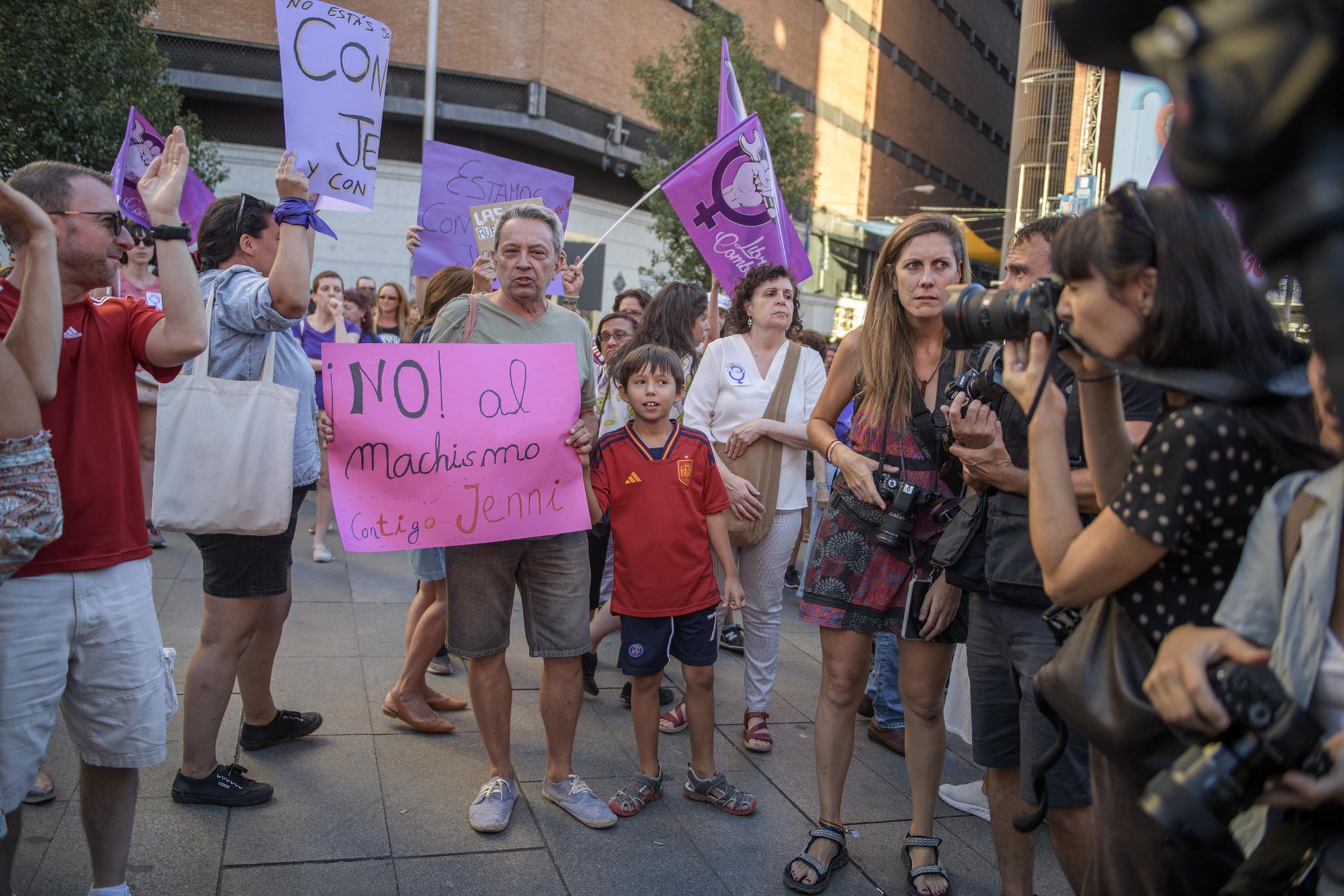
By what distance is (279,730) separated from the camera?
12.9ft

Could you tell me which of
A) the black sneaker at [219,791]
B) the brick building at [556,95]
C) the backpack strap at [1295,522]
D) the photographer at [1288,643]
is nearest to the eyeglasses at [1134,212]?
the photographer at [1288,643]

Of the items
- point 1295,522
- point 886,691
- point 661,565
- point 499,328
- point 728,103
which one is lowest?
point 886,691

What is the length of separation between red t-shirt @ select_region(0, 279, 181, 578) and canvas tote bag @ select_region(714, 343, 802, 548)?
96.9 inches

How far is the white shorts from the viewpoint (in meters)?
2.37

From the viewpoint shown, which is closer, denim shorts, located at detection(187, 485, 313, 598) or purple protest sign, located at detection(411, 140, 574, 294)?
denim shorts, located at detection(187, 485, 313, 598)

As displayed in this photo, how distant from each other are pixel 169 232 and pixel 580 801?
2.30 metres

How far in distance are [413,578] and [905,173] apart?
118 ft

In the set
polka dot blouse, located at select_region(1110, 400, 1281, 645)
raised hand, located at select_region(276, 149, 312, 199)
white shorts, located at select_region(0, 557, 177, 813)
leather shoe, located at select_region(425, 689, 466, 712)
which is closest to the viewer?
polka dot blouse, located at select_region(1110, 400, 1281, 645)

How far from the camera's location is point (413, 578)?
22.6 feet

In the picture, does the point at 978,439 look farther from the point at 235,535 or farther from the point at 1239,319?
the point at 235,535

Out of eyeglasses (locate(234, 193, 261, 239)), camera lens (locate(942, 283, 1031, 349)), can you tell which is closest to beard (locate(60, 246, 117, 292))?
eyeglasses (locate(234, 193, 261, 239))

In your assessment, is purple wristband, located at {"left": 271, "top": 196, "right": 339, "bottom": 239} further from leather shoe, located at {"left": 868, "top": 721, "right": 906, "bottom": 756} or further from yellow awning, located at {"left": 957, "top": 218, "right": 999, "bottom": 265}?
yellow awning, located at {"left": 957, "top": 218, "right": 999, "bottom": 265}

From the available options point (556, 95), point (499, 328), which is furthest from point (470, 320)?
point (556, 95)

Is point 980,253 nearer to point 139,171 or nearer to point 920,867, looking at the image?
point 139,171
